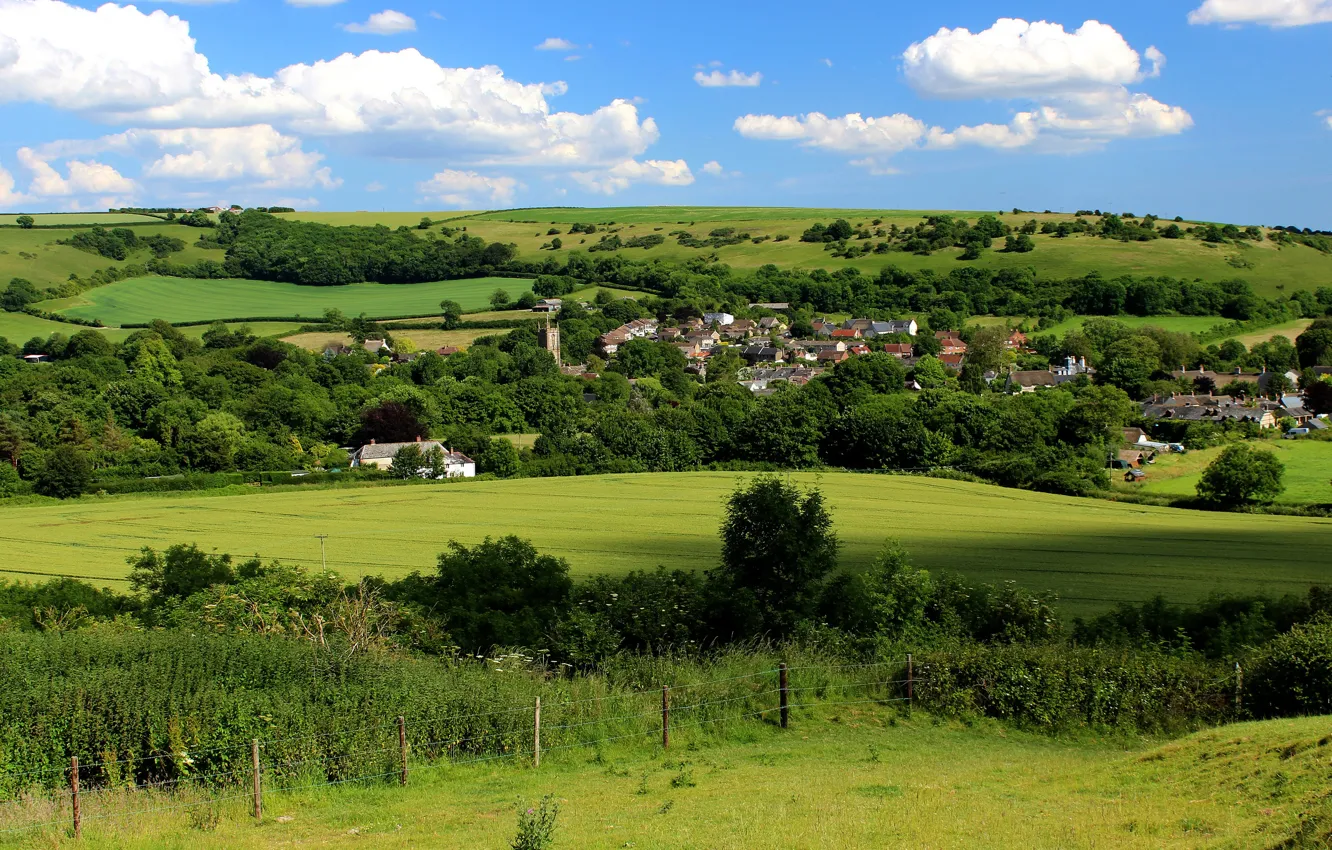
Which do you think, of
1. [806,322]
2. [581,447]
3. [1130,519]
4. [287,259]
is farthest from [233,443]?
[287,259]

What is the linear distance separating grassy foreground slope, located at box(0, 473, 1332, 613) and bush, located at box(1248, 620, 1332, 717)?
1445cm

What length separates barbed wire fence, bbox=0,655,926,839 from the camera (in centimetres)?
1317

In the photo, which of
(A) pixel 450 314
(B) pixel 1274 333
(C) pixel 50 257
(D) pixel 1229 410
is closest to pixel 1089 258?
(B) pixel 1274 333

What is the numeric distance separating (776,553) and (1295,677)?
1236cm

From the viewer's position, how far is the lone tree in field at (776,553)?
2675 centimetres

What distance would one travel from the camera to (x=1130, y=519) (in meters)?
47.6

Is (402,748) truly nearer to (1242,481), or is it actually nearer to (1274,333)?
(1242,481)

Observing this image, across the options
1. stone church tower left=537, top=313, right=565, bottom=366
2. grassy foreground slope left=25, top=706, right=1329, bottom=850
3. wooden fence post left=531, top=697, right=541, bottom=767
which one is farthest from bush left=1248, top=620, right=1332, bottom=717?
stone church tower left=537, top=313, right=565, bottom=366

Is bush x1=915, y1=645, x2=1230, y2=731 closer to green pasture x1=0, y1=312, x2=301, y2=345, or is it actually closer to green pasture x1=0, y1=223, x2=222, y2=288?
green pasture x1=0, y1=312, x2=301, y2=345

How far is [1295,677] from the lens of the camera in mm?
16953

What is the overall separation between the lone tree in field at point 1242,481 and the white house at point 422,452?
4055 cm

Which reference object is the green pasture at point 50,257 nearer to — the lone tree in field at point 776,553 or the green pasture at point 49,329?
the green pasture at point 49,329

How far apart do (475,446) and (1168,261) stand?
10417 centimetres

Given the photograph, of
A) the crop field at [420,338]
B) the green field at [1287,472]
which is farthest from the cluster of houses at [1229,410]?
the crop field at [420,338]
